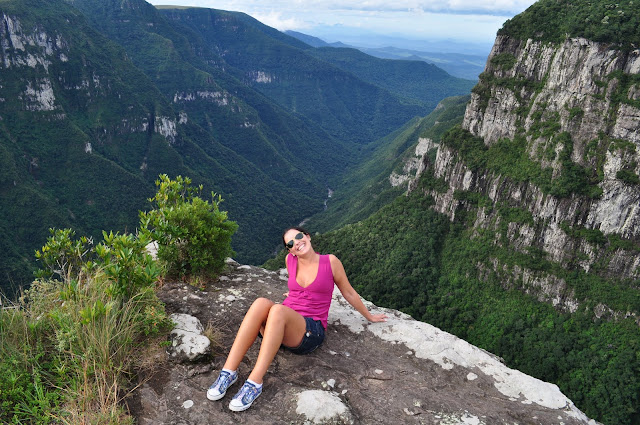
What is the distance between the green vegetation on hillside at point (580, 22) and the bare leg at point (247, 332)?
5161 cm

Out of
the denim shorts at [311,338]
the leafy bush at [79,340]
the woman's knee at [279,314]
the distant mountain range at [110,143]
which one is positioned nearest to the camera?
the leafy bush at [79,340]

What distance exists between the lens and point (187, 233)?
→ 7.72 meters

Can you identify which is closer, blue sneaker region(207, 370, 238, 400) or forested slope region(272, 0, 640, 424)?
blue sneaker region(207, 370, 238, 400)

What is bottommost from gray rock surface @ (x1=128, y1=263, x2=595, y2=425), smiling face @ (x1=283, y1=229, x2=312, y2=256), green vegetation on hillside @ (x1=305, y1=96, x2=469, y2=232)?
green vegetation on hillside @ (x1=305, y1=96, x2=469, y2=232)

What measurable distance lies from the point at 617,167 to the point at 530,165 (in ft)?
31.9

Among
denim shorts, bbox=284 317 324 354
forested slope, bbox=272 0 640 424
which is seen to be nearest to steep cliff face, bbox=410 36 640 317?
forested slope, bbox=272 0 640 424

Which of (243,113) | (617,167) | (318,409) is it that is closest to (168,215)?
(318,409)

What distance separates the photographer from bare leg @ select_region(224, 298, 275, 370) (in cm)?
528

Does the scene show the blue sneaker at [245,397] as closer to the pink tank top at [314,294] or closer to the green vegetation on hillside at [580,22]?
the pink tank top at [314,294]

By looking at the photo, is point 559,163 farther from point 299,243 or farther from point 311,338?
point 311,338

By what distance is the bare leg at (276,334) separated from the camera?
205 inches

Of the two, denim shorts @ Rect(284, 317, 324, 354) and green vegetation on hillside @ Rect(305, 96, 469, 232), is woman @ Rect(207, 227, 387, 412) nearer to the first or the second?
denim shorts @ Rect(284, 317, 324, 354)

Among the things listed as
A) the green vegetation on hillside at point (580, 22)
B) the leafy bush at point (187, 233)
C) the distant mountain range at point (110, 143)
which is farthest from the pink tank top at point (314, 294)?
the distant mountain range at point (110, 143)

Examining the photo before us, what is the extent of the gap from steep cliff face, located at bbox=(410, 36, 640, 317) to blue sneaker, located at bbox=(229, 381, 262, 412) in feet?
159
